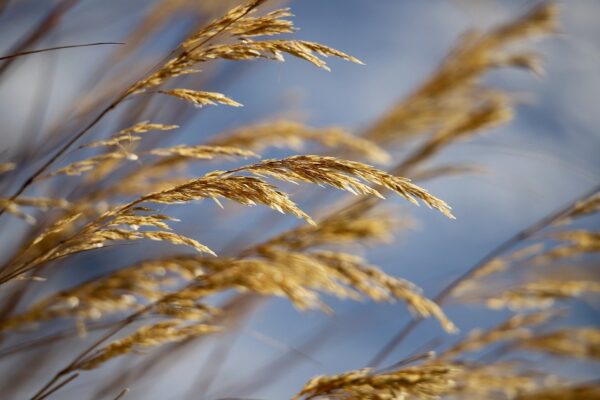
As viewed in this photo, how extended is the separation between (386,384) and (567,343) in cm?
95

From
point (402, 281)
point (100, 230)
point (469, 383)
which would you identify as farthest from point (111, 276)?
point (469, 383)

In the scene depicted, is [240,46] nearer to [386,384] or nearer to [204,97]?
[204,97]

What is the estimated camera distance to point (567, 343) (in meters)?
1.87

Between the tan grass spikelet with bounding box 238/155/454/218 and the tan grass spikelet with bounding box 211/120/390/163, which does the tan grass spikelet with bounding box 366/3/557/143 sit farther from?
the tan grass spikelet with bounding box 238/155/454/218

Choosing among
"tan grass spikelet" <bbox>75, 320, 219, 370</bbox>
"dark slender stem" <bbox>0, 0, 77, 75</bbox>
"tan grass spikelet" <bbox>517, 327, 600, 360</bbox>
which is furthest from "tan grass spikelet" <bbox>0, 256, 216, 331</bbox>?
"tan grass spikelet" <bbox>517, 327, 600, 360</bbox>

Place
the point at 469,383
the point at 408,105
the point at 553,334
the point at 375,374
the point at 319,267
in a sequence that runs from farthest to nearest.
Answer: the point at 408,105
the point at 553,334
the point at 469,383
the point at 319,267
the point at 375,374

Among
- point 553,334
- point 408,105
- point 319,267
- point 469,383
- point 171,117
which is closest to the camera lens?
point 319,267

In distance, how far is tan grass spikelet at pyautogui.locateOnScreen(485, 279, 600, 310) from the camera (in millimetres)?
1877

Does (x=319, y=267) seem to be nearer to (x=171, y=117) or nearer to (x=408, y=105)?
(x=408, y=105)

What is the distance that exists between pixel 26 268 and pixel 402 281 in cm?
79

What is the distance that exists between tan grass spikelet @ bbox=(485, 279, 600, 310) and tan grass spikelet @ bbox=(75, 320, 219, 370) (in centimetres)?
99

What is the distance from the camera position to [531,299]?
192 cm

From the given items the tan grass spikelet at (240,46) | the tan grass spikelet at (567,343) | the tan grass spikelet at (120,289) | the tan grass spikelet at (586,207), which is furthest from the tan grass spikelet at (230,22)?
the tan grass spikelet at (567,343)

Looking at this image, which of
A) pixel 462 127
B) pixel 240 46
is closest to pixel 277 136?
pixel 462 127
